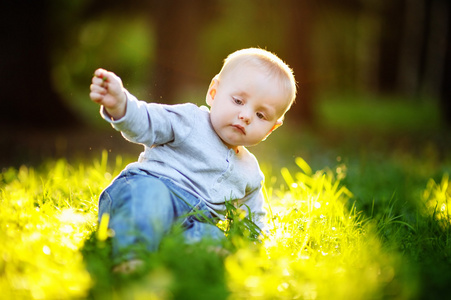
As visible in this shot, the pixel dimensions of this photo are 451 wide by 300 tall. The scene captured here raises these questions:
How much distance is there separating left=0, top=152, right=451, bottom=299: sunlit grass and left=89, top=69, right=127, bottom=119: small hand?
0.48m

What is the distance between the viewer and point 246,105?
2176mm

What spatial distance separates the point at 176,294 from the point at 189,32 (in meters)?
6.10

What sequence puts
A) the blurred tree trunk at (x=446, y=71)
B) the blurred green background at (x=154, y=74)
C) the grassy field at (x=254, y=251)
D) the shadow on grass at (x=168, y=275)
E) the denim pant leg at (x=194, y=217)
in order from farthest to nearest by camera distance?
the blurred tree trunk at (x=446, y=71)
the blurred green background at (x=154, y=74)
the denim pant leg at (x=194, y=217)
the grassy field at (x=254, y=251)
the shadow on grass at (x=168, y=275)

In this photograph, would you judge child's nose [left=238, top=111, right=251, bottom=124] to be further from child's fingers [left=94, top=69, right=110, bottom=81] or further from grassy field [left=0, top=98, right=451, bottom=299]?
child's fingers [left=94, top=69, right=110, bottom=81]

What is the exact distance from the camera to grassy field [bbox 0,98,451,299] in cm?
136

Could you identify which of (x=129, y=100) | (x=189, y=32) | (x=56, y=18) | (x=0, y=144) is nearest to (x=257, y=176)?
(x=129, y=100)

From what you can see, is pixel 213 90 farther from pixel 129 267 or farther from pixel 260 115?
pixel 129 267

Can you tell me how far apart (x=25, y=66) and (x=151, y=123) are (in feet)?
19.8

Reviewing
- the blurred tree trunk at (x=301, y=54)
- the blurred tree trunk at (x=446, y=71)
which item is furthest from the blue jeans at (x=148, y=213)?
the blurred tree trunk at (x=446, y=71)

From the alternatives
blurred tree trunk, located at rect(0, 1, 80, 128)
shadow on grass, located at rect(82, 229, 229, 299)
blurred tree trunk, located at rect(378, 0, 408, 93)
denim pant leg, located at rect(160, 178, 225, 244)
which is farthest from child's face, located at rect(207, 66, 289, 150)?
blurred tree trunk, located at rect(378, 0, 408, 93)

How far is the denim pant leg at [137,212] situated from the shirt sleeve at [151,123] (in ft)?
0.58

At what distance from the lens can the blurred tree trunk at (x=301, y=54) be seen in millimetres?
8375

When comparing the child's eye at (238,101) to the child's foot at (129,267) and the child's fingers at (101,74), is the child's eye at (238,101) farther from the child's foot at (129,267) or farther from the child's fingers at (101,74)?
the child's foot at (129,267)

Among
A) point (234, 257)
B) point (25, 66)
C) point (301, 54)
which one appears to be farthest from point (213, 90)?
point (301, 54)
